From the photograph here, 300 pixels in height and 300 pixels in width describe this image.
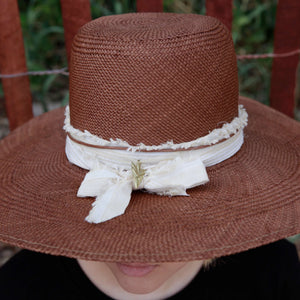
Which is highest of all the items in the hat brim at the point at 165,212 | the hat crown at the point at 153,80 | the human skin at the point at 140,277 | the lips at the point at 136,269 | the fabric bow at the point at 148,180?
the hat crown at the point at 153,80

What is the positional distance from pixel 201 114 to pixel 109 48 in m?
0.28

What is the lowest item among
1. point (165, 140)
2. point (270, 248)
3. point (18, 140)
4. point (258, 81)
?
point (258, 81)

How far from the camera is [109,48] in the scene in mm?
1024

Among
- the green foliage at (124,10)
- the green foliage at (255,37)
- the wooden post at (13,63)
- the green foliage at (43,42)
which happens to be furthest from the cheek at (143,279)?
the green foliage at (255,37)

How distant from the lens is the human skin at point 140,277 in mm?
1159

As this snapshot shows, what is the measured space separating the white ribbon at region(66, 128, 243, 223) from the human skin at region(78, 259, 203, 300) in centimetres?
26

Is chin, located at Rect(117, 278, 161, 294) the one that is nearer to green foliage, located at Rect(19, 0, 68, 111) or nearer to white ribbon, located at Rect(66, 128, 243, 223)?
white ribbon, located at Rect(66, 128, 243, 223)

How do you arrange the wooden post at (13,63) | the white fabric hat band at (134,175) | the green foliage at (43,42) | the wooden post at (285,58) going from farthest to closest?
the green foliage at (43,42) → the wooden post at (285,58) → the wooden post at (13,63) → the white fabric hat band at (134,175)

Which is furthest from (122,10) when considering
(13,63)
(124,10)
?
(13,63)

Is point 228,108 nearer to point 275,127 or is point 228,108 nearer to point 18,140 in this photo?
point 275,127

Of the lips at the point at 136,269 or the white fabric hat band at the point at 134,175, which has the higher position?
the white fabric hat band at the point at 134,175

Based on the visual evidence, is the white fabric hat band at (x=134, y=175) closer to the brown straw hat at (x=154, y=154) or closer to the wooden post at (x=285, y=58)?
the brown straw hat at (x=154, y=154)

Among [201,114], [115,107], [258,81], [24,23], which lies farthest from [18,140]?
[258,81]

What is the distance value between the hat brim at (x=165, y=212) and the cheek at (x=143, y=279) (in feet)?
0.85
